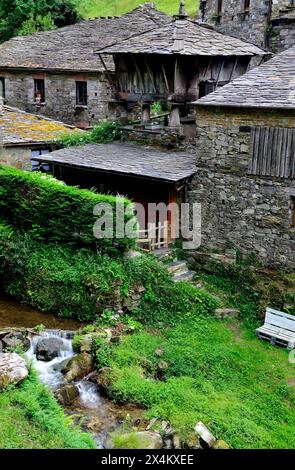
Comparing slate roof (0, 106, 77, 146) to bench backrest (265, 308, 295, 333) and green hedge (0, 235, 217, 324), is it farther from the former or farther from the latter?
bench backrest (265, 308, 295, 333)

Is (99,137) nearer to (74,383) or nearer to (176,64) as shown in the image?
(176,64)

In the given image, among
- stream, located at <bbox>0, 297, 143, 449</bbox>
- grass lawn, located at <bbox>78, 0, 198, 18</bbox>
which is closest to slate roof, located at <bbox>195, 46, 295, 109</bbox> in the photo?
stream, located at <bbox>0, 297, 143, 449</bbox>

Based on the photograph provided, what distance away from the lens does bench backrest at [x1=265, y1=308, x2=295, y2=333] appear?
13.6m

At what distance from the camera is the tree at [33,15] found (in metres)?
32.2

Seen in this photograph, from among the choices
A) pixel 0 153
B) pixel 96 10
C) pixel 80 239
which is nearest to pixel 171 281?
pixel 80 239

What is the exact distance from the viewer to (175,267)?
15664 millimetres

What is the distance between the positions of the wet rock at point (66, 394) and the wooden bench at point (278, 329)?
4929mm

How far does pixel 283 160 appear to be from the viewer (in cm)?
1405

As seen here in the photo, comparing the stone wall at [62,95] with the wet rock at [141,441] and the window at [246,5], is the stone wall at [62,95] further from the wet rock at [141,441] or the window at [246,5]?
the wet rock at [141,441]

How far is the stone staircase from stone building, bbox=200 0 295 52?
969cm

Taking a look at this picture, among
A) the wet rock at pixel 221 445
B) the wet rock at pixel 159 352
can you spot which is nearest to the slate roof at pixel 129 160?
the wet rock at pixel 159 352

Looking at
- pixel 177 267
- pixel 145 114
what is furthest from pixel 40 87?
pixel 177 267

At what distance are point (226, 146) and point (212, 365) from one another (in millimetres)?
6019

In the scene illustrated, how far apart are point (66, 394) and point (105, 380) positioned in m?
0.88
